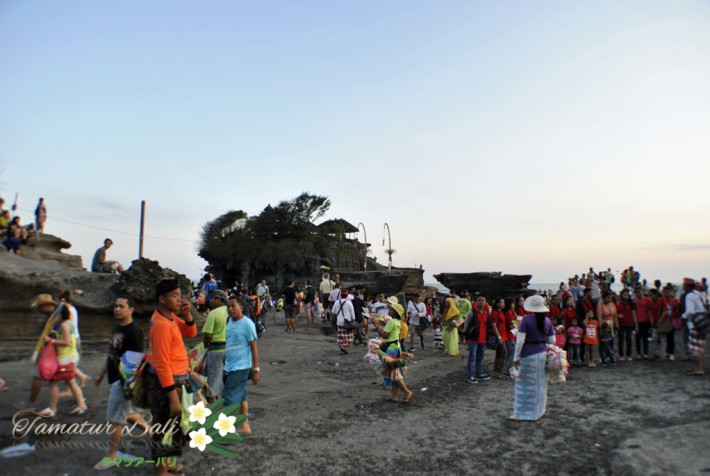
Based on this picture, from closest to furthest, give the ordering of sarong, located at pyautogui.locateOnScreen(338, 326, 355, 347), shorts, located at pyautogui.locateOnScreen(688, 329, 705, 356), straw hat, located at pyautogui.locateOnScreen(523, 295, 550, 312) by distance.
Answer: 1. straw hat, located at pyautogui.locateOnScreen(523, 295, 550, 312)
2. shorts, located at pyautogui.locateOnScreen(688, 329, 705, 356)
3. sarong, located at pyautogui.locateOnScreen(338, 326, 355, 347)

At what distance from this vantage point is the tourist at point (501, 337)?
A: 869 centimetres

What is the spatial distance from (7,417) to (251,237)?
123 ft

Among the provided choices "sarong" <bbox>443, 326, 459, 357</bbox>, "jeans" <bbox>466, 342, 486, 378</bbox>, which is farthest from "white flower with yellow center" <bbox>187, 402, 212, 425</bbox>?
"sarong" <bbox>443, 326, 459, 357</bbox>

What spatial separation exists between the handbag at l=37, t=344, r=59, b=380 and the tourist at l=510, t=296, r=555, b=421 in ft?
20.4

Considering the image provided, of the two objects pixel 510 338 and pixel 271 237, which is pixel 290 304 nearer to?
pixel 510 338

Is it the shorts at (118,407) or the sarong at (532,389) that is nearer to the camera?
the shorts at (118,407)

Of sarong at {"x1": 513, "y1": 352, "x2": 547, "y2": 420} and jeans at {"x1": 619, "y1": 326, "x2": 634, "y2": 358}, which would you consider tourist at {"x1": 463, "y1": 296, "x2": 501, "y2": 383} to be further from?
jeans at {"x1": 619, "y1": 326, "x2": 634, "y2": 358}

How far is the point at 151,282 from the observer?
34.1 ft

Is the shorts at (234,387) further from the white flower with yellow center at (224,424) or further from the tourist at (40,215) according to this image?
the tourist at (40,215)

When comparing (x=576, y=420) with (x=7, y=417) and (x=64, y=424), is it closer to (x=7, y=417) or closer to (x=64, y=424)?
(x=64, y=424)

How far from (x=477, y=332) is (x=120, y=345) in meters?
6.33

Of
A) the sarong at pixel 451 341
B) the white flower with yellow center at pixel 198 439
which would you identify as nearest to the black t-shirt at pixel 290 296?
the sarong at pixel 451 341

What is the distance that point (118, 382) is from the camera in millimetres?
4070

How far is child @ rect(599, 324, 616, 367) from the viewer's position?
9.72 metres
